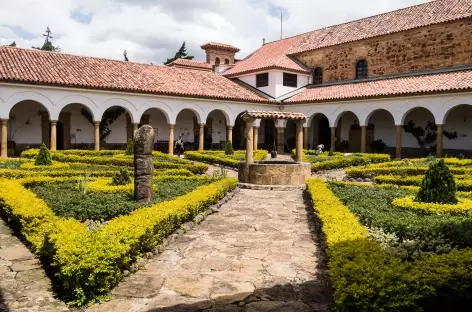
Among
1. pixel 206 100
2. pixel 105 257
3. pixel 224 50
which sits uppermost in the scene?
pixel 224 50

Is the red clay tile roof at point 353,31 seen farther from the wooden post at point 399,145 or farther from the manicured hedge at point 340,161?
the manicured hedge at point 340,161

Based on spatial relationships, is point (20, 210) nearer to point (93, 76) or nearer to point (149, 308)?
point (149, 308)

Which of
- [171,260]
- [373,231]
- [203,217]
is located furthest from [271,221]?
[171,260]

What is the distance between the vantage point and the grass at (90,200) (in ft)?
27.1

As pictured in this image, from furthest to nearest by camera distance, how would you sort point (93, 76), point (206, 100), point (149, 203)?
1. point (206, 100)
2. point (93, 76)
3. point (149, 203)


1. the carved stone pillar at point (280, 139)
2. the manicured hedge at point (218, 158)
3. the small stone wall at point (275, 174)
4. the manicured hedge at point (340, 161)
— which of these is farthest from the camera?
the carved stone pillar at point (280, 139)

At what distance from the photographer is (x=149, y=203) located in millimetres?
9172

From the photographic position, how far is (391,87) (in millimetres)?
25750

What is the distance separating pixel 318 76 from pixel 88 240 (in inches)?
1167

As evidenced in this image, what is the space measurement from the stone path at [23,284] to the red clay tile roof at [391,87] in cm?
2116

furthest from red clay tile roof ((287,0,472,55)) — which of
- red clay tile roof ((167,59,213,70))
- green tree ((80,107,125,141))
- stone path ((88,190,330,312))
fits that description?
stone path ((88,190,330,312))

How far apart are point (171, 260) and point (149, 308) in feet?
5.87

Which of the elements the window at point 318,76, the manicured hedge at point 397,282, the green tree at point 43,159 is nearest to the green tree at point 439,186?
the manicured hedge at point 397,282

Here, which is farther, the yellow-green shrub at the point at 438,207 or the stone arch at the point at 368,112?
the stone arch at the point at 368,112
